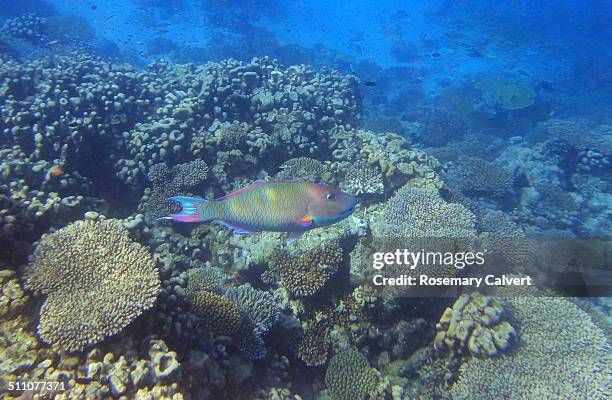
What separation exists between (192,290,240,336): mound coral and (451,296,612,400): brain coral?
299cm

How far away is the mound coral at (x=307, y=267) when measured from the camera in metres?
4.77

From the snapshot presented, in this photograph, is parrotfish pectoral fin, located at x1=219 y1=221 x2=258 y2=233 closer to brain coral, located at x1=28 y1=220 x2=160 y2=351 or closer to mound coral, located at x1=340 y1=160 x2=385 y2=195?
brain coral, located at x1=28 y1=220 x2=160 y2=351

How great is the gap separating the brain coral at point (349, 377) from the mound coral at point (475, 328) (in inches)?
42.2

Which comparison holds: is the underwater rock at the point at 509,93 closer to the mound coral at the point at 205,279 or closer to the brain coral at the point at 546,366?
the brain coral at the point at 546,366

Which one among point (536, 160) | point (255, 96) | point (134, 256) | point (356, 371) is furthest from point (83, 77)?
point (536, 160)

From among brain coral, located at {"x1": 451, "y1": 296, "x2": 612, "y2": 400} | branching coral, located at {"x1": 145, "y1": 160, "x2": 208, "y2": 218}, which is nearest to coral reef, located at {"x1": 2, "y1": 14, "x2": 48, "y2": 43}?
branching coral, located at {"x1": 145, "y1": 160, "x2": 208, "y2": 218}

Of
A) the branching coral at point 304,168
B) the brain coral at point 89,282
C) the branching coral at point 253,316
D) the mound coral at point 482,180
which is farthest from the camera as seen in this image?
the mound coral at point 482,180

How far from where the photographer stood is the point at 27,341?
2918 millimetres

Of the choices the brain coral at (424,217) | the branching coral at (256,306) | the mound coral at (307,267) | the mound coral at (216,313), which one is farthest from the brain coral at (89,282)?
the brain coral at (424,217)

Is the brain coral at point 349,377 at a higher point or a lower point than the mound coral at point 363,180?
lower

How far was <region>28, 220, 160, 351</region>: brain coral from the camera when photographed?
290 cm

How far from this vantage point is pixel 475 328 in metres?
4.27

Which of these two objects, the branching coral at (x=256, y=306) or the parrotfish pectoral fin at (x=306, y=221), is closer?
the parrotfish pectoral fin at (x=306, y=221)

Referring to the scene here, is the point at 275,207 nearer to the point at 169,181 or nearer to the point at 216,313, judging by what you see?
the point at 216,313
